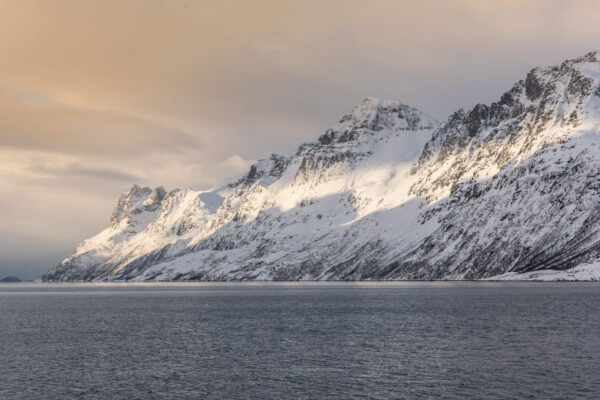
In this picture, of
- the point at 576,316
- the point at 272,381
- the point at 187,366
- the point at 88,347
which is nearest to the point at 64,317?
the point at 88,347

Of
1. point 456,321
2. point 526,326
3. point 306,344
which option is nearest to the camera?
point 306,344

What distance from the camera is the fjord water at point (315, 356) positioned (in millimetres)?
54969

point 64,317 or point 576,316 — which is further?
point 64,317

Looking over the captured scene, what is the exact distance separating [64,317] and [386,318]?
232 ft

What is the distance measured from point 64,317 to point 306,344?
75.6m

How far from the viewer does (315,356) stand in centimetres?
7206

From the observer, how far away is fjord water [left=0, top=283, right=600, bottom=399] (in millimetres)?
54969

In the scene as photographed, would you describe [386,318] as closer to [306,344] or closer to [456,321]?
[456,321]

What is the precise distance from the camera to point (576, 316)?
10425cm

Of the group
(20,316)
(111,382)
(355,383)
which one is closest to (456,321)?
(355,383)

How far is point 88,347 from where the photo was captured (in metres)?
84.4

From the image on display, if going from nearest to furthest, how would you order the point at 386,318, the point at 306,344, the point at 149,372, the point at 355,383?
1. the point at 355,383
2. the point at 149,372
3. the point at 306,344
4. the point at 386,318

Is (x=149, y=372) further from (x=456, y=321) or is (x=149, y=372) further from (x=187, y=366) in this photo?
(x=456, y=321)

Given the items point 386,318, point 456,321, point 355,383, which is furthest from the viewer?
point 386,318
